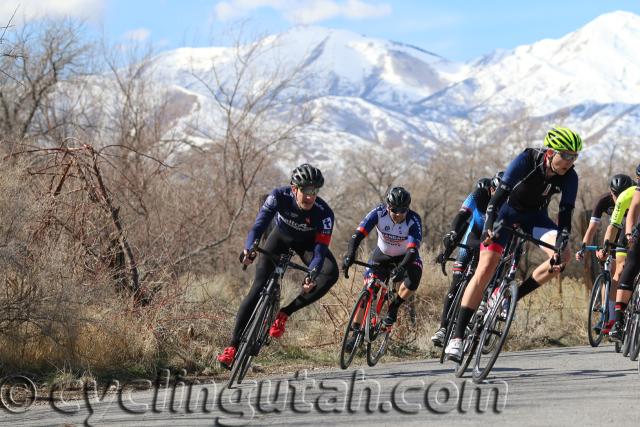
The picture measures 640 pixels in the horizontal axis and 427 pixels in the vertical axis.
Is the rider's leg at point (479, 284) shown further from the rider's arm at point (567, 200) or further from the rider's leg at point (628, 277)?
the rider's leg at point (628, 277)

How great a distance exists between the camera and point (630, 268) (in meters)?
11.7

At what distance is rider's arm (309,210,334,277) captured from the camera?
34.2 ft

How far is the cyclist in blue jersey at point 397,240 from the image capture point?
1198cm

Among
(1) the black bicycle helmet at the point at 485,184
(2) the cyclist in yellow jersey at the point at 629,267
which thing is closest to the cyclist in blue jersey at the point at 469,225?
(1) the black bicycle helmet at the point at 485,184

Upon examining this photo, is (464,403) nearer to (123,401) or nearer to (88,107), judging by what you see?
(123,401)

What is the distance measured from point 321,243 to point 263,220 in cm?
67

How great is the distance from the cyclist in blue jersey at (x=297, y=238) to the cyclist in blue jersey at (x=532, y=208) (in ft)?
5.28

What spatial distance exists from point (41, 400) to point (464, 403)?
158 inches

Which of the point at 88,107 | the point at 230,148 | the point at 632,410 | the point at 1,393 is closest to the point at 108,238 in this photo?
the point at 1,393

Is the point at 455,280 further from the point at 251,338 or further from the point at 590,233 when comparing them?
the point at 251,338

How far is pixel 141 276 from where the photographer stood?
13.8m

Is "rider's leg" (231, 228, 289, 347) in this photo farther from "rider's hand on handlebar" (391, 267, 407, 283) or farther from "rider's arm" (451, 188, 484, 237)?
"rider's arm" (451, 188, 484, 237)

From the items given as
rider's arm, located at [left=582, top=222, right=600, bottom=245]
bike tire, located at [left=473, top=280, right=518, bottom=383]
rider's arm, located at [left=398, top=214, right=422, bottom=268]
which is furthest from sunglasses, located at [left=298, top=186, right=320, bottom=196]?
rider's arm, located at [left=582, top=222, right=600, bottom=245]

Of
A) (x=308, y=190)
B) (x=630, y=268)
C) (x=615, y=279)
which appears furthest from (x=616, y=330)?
(x=308, y=190)
